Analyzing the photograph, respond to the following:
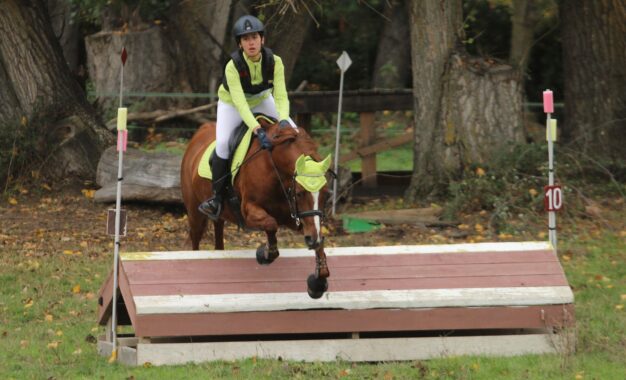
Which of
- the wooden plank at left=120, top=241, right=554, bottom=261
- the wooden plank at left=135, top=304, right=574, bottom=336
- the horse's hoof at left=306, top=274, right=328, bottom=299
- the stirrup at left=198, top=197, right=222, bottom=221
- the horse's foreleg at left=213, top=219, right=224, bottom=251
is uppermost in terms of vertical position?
the stirrup at left=198, top=197, right=222, bottom=221

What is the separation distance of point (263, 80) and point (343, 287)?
1943 mm

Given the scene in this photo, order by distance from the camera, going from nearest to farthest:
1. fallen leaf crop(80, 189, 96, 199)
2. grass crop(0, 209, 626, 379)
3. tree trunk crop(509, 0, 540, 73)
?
grass crop(0, 209, 626, 379)
fallen leaf crop(80, 189, 96, 199)
tree trunk crop(509, 0, 540, 73)

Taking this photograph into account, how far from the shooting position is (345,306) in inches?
296

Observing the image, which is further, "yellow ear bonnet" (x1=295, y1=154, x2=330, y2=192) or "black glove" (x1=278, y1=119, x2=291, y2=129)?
"black glove" (x1=278, y1=119, x2=291, y2=129)

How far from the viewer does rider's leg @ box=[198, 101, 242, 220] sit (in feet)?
29.1

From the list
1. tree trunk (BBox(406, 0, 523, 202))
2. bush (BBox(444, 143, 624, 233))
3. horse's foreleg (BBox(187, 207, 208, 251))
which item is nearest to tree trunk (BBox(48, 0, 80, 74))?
tree trunk (BBox(406, 0, 523, 202))

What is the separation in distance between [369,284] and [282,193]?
3.27 feet

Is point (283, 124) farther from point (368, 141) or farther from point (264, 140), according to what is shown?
point (368, 141)

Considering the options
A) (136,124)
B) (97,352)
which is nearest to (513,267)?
(97,352)

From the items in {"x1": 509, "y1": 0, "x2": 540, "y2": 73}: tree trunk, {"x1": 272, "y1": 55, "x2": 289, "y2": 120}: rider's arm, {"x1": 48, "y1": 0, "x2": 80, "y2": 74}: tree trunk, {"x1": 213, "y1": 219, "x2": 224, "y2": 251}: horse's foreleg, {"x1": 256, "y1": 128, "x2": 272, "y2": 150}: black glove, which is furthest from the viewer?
{"x1": 48, "y1": 0, "x2": 80, "y2": 74}: tree trunk

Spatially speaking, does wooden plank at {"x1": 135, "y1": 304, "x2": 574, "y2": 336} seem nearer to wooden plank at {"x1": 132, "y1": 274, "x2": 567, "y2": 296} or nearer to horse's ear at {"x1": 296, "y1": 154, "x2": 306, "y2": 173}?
wooden plank at {"x1": 132, "y1": 274, "x2": 567, "y2": 296}

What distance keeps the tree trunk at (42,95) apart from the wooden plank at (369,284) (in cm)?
877

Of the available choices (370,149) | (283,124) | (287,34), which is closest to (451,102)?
(370,149)

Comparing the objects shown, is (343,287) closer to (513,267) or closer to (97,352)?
(513,267)
